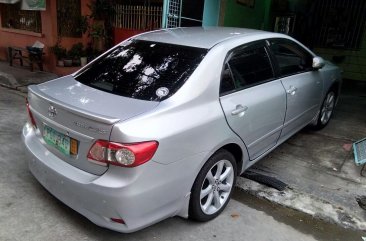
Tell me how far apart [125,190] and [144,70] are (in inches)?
46.3

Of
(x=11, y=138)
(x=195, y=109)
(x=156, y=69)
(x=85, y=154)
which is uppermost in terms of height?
(x=156, y=69)

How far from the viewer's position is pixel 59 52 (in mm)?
8336

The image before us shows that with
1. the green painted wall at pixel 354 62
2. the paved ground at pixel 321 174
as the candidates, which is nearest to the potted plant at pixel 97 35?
the paved ground at pixel 321 174

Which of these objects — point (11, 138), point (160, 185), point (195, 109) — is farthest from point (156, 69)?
point (11, 138)

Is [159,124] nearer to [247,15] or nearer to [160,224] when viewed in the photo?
[160,224]

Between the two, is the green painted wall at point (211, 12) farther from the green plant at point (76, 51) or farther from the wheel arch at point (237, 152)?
the wheel arch at point (237, 152)

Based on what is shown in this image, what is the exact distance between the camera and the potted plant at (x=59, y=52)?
8.30 metres

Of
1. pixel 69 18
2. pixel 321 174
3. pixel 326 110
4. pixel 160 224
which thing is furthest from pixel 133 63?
pixel 69 18

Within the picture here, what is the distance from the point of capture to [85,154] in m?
2.49

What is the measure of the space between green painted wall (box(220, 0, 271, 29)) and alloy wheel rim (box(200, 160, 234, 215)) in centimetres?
553

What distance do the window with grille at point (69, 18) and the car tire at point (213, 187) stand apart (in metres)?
6.84

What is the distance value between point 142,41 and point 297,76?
1.94 m

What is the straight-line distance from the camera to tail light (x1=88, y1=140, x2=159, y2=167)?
2.28 meters

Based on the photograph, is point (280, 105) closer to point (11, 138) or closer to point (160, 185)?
point (160, 185)
